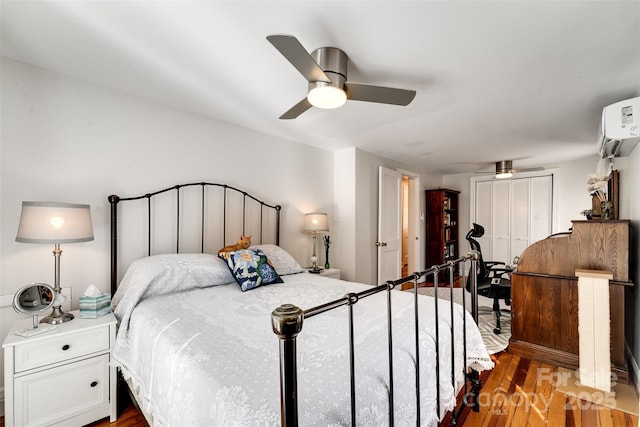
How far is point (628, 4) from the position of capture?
1.33m

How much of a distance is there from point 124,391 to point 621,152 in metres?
4.81

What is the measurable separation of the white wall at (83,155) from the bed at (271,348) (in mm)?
176

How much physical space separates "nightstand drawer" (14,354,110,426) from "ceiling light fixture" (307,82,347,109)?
2.09m

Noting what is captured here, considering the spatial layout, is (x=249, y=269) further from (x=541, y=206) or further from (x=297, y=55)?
(x=541, y=206)

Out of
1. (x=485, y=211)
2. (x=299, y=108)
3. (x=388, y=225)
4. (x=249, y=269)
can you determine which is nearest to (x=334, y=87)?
(x=299, y=108)

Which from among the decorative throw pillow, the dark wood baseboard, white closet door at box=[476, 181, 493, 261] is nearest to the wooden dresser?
the dark wood baseboard

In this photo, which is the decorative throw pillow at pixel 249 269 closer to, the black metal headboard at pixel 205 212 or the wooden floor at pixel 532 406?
the black metal headboard at pixel 205 212

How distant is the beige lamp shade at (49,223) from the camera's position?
165cm

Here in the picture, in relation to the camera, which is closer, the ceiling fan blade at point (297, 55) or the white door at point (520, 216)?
the ceiling fan blade at point (297, 55)

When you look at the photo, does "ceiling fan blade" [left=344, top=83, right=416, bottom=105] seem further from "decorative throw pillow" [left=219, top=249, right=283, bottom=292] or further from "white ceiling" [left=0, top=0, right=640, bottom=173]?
"decorative throw pillow" [left=219, top=249, right=283, bottom=292]

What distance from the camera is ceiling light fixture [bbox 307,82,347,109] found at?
5.41 feet

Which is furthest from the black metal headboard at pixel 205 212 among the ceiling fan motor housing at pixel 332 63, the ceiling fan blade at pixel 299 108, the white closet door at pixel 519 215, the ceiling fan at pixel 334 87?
the white closet door at pixel 519 215

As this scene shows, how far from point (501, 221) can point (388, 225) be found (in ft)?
9.26

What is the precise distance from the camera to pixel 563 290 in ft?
8.25
